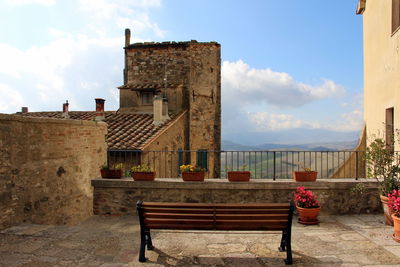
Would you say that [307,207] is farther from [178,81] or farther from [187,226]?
[178,81]

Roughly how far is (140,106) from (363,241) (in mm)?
13664

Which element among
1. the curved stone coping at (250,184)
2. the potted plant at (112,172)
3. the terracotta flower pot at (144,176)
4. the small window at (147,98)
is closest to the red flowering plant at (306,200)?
the curved stone coping at (250,184)

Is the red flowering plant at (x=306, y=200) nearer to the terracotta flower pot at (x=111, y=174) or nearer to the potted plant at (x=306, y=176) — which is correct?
the potted plant at (x=306, y=176)

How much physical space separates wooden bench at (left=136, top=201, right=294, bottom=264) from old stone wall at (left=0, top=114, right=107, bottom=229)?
125 inches

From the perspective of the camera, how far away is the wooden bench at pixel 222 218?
4.57m

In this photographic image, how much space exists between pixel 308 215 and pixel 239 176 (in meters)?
1.85

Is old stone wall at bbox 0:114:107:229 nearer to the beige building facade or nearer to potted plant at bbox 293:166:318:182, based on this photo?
potted plant at bbox 293:166:318:182

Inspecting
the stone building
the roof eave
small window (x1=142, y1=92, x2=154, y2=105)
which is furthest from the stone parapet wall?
small window (x1=142, y1=92, x2=154, y2=105)

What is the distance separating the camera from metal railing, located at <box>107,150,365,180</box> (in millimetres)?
8113

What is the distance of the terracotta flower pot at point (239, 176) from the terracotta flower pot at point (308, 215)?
1.45m

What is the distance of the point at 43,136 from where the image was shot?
718 cm

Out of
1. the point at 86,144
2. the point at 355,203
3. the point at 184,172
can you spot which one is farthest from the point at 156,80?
the point at 355,203

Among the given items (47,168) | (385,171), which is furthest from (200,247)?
(385,171)

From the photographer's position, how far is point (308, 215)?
22.4ft
